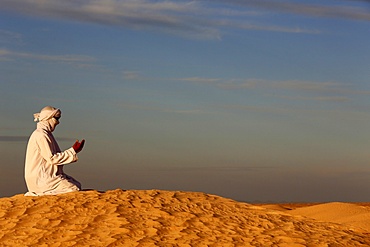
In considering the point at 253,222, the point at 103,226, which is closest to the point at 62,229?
the point at 103,226

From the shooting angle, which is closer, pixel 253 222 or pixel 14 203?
pixel 253 222

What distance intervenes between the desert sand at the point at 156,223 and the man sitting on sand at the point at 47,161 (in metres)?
0.25

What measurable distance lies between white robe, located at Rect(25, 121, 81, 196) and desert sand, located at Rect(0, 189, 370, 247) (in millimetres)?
236

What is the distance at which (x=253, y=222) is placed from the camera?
12.1 m

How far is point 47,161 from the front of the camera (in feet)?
41.8

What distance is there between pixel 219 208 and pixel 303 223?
1.79m

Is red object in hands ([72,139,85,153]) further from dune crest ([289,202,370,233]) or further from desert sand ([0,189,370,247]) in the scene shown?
dune crest ([289,202,370,233])

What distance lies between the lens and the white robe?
12695mm

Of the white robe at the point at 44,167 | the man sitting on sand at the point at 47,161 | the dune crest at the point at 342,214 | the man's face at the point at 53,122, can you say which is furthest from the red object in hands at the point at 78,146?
the dune crest at the point at 342,214

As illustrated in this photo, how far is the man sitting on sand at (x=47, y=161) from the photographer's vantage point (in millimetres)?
12633

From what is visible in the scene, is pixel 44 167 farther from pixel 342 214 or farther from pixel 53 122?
pixel 342 214

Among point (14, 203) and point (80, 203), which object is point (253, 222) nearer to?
point (80, 203)

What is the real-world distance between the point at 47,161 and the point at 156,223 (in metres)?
2.92

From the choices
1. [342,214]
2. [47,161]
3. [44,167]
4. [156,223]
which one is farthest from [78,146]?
[342,214]
